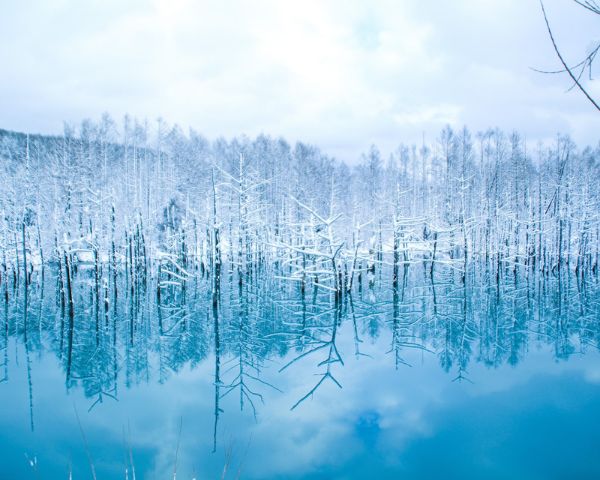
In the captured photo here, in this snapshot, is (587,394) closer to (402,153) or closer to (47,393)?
(47,393)

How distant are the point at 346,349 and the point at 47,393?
913cm

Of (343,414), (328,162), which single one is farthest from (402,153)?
(343,414)

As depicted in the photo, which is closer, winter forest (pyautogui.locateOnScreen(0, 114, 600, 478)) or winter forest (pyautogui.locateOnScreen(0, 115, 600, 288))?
winter forest (pyautogui.locateOnScreen(0, 114, 600, 478))

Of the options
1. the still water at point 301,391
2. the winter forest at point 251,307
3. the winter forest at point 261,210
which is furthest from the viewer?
the winter forest at point 261,210

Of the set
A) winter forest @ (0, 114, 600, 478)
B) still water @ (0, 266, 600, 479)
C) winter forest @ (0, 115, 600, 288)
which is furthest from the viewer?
winter forest @ (0, 115, 600, 288)

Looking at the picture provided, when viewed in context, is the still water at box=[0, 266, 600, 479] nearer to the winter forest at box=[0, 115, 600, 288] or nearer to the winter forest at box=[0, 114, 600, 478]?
the winter forest at box=[0, 114, 600, 478]

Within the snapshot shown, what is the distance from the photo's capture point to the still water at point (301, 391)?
808 cm

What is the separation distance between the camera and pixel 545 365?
43.8 feet

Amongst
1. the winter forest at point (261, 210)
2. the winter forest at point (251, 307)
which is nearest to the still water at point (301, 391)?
the winter forest at point (251, 307)

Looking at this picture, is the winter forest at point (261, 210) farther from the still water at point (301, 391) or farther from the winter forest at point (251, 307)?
the still water at point (301, 391)

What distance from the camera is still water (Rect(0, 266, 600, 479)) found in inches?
318

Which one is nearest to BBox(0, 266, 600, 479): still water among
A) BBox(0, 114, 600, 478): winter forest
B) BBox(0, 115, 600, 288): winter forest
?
BBox(0, 114, 600, 478): winter forest

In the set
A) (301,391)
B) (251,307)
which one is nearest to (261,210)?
(251,307)

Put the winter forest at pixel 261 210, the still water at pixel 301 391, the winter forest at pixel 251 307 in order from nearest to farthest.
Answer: the still water at pixel 301 391
the winter forest at pixel 251 307
the winter forest at pixel 261 210
